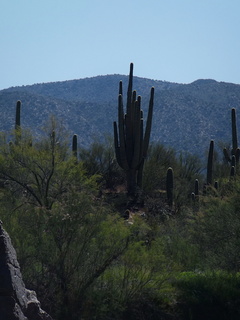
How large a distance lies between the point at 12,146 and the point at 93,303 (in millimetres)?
10772

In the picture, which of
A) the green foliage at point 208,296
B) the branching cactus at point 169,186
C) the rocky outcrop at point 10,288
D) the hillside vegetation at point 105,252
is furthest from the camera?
the branching cactus at point 169,186

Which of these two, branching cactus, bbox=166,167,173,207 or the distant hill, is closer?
branching cactus, bbox=166,167,173,207

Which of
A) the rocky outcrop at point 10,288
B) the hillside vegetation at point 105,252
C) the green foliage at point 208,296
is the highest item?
the rocky outcrop at point 10,288

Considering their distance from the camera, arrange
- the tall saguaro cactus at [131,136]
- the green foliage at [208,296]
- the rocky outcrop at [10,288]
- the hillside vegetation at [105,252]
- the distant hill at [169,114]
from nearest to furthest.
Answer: the rocky outcrop at [10,288], the hillside vegetation at [105,252], the green foliage at [208,296], the tall saguaro cactus at [131,136], the distant hill at [169,114]

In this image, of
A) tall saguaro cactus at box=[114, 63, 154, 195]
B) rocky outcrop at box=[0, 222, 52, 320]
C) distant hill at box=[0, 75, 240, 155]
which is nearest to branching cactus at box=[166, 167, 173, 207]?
tall saguaro cactus at box=[114, 63, 154, 195]

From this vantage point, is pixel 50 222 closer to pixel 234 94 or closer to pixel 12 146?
pixel 12 146

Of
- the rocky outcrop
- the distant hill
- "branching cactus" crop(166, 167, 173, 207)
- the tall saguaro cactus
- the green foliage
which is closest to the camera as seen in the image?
the rocky outcrop

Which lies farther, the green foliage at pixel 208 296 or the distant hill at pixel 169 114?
the distant hill at pixel 169 114

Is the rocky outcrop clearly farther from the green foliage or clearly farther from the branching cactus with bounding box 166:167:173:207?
the branching cactus with bounding box 166:167:173:207

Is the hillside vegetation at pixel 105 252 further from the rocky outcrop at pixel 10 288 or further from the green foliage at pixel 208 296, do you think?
the rocky outcrop at pixel 10 288

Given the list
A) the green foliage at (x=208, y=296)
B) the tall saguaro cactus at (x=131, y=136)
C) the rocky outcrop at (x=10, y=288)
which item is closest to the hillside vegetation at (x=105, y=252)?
the green foliage at (x=208, y=296)

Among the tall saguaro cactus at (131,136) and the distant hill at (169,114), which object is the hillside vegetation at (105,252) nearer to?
the tall saguaro cactus at (131,136)

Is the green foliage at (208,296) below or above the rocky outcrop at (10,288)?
below

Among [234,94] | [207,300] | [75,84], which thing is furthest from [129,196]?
[75,84]
